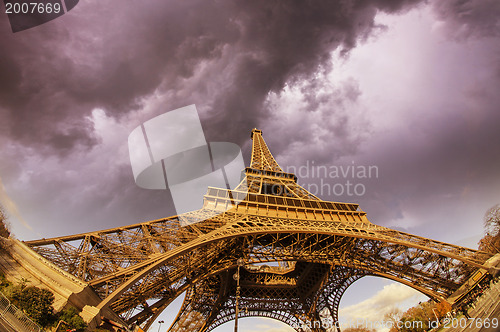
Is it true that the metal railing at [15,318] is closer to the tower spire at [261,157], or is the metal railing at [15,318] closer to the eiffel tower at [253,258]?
the eiffel tower at [253,258]

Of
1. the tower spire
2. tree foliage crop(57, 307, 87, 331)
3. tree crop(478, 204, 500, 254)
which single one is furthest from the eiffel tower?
tree crop(478, 204, 500, 254)

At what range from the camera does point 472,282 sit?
656 inches

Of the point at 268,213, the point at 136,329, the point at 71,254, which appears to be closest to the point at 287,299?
the point at 268,213

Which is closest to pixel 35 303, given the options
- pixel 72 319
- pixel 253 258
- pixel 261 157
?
pixel 72 319

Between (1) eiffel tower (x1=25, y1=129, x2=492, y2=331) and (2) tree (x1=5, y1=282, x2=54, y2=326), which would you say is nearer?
(2) tree (x1=5, y1=282, x2=54, y2=326)

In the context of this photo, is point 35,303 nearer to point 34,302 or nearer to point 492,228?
point 34,302

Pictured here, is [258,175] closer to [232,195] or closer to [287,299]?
[232,195]

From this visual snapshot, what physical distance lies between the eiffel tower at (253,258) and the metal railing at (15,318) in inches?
81.1

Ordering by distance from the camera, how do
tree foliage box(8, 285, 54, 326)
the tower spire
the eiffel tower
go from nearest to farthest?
tree foliage box(8, 285, 54, 326)
the eiffel tower
the tower spire

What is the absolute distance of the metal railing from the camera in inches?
298

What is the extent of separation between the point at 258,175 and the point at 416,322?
19.6 metres

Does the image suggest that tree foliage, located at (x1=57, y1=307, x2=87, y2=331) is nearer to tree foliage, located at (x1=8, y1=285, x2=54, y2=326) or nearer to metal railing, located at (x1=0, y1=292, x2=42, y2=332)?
tree foliage, located at (x1=8, y1=285, x2=54, y2=326)

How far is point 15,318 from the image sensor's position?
25.6 feet

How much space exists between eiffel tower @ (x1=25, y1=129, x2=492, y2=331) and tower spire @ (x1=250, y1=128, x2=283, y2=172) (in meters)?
3.46
